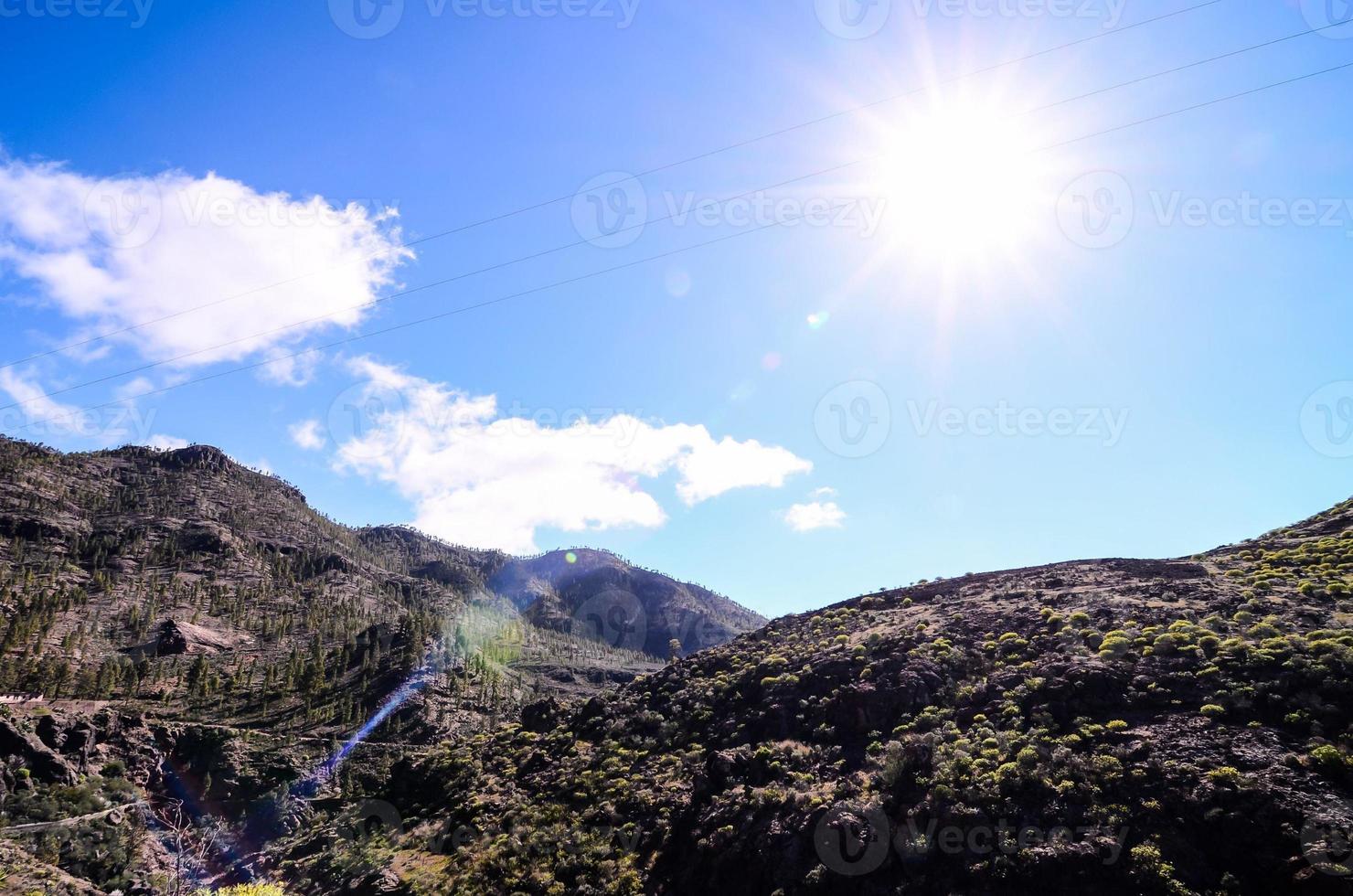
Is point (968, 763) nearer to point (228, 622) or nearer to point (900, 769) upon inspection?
point (900, 769)

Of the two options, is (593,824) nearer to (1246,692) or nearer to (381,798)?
(381,798)

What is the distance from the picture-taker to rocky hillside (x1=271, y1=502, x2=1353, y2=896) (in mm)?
18078

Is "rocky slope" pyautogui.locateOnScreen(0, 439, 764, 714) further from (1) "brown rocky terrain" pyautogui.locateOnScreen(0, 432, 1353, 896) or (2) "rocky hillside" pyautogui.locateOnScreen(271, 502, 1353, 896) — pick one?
(2) "rocky hillside" pyautogui.locateOnScreen(271, 502, 1353, 896)

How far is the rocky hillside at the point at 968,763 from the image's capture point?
18.1 m

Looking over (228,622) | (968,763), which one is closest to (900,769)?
(968,763)

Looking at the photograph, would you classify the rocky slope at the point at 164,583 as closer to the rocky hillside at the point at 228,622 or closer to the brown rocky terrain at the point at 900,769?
the rocky hillside at the point at 228,622

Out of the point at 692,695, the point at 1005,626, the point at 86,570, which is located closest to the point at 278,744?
the point at 692,695

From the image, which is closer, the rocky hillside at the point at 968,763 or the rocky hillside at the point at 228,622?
the rocky hillside at the point at 968,763

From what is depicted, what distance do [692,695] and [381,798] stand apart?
21.7m

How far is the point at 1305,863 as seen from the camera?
1560 centimetres

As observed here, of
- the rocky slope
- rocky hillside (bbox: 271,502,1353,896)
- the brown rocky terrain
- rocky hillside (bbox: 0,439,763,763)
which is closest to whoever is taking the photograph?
rocky hillside (bbox: 271,502,1353,896)

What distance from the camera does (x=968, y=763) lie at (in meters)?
23.4

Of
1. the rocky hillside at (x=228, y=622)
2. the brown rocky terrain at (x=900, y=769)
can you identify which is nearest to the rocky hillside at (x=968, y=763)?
the brown rocky terrain at (x=900, y=769)

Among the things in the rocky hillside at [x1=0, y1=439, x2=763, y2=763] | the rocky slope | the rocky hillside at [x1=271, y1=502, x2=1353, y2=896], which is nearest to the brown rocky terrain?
the rocky hillside at [x1=271, y1=502, x2=1353, y2=896]
